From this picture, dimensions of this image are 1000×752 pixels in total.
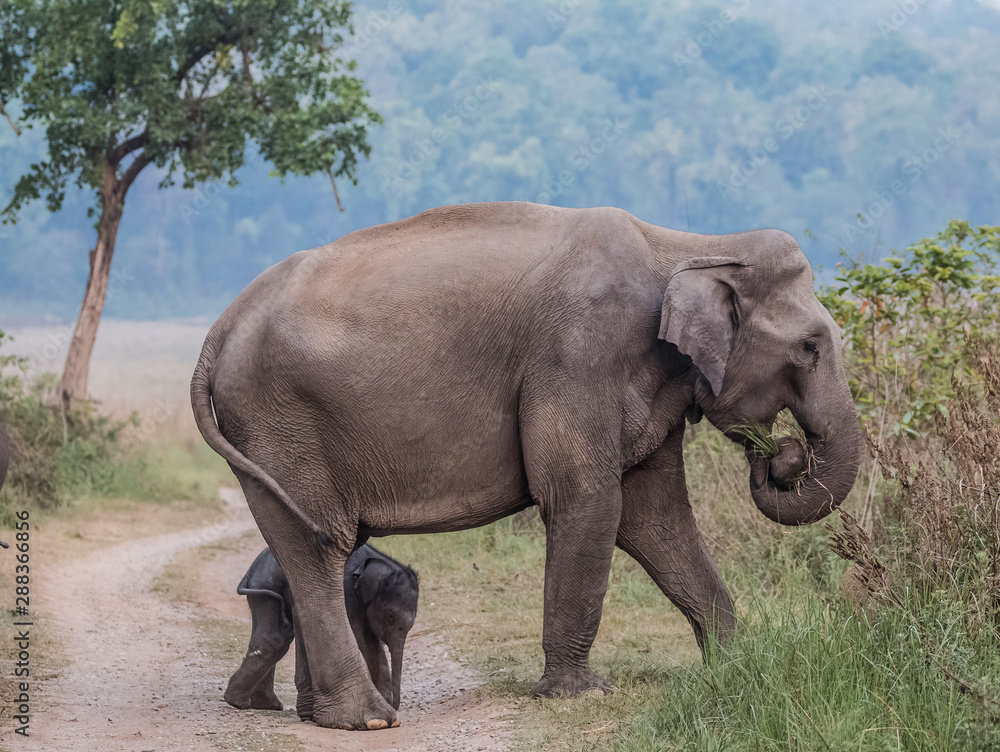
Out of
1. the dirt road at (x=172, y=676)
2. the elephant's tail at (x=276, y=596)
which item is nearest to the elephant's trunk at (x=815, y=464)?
the dirt road at (x=172, y=676)

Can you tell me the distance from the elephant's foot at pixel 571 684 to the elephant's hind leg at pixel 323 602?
2.48 ft

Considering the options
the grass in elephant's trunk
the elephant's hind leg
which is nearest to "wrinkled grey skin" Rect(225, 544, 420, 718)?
the elephant's hind leg

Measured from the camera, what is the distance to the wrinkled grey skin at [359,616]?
5746 millimetres

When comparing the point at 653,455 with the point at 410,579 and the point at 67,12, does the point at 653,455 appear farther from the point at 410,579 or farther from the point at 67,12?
the point at 67,12

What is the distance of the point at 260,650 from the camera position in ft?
19.0

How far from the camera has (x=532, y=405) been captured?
17.0 ft

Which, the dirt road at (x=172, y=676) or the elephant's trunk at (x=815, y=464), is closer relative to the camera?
the dirt road at (x=172, y=676)

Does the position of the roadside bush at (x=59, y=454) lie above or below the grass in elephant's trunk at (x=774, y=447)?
below

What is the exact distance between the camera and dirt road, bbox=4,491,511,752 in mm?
4895

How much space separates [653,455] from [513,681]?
1.46 meters

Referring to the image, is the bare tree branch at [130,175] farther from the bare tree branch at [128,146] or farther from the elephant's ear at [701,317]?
the elephant's ear at [701,317]

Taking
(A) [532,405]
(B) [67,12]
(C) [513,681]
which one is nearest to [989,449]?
(A) [532,405]

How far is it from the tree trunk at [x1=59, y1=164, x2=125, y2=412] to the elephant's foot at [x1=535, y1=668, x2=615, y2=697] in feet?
52.7

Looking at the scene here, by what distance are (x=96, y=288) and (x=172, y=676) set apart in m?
14.6
